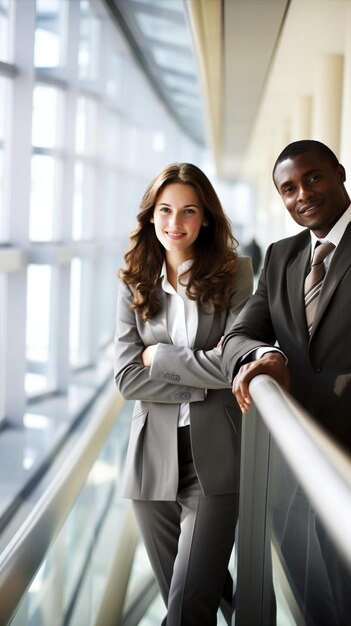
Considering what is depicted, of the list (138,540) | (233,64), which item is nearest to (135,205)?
(233,64)

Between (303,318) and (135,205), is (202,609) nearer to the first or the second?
(303,318)

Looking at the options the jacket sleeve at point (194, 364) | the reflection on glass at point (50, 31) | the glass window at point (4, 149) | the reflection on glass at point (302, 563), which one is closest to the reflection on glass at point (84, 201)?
the reflection on glass at point (50, 31)

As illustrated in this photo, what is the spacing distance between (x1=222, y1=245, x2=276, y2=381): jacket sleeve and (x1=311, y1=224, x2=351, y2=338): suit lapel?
227mm

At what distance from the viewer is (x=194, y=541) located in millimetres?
2713

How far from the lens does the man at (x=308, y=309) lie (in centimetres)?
214

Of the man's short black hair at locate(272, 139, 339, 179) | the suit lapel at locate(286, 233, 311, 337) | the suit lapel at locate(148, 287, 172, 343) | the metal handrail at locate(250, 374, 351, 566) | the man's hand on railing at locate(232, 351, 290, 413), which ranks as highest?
the man's short black hair at locate(272, 139, 339, 179)

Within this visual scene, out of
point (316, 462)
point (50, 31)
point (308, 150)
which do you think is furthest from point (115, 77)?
point (316, 462)

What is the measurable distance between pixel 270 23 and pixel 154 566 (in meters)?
5.09

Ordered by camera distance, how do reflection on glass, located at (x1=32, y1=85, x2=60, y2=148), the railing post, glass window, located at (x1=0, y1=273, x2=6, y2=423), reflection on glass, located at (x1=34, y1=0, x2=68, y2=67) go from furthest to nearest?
reflection on glass, located at (x1=32, y1=85, x2=60, y2=148), reflection on glass, located at (x1=34, y1=0, x2=68, y2=67), glass window, located at (x1=0, y1=273, x2=6, y2=423), the railing post

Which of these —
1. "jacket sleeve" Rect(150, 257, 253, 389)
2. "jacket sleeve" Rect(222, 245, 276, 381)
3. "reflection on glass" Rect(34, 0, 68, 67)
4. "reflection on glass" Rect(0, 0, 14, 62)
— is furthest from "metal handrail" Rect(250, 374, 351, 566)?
"reflection on glass" Rect(34, 0, 68, 67)

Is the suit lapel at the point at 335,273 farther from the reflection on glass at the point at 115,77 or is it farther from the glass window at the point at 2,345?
the reflection on glass at the point at 115,77

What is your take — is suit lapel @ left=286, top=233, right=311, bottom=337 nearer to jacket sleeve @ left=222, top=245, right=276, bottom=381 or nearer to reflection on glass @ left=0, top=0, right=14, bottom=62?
jacket sleeve @ left=222, top=245, right=276, bottom=381

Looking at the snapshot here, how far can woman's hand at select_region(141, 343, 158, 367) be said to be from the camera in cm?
287

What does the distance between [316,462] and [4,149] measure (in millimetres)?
4552
